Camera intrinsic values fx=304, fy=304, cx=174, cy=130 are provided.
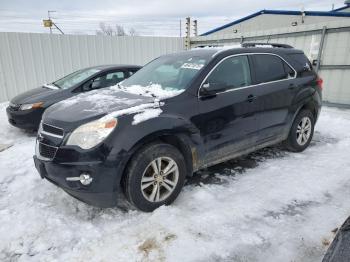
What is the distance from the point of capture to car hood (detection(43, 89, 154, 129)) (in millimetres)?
3059

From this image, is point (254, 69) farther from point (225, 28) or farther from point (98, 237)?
point (225, 28)

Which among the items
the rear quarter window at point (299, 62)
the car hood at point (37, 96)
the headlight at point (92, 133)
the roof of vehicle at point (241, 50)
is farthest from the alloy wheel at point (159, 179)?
the car hood at point (37, 96)

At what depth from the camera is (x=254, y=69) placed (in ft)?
13.9

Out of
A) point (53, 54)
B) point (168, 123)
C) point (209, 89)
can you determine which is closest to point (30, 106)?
point (168, 123)

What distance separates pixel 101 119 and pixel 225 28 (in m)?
16.1

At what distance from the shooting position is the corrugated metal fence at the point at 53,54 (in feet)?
33.0

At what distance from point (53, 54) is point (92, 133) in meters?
8.95

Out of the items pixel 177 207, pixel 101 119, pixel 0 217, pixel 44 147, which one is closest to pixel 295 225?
pixel 177 207

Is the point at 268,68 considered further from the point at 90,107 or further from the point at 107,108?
the point at 90,107

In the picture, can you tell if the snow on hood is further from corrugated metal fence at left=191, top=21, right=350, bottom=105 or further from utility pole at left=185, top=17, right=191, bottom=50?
utility pole at left=185, top=17, right=191, bottom=50

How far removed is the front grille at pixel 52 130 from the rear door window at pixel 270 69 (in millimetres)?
2654

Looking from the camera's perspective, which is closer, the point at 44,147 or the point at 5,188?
the point at 44,147

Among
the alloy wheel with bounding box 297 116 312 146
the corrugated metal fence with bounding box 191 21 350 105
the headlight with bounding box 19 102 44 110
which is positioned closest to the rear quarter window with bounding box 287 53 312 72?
the alloy wheel with bounding box 297 116 312 146

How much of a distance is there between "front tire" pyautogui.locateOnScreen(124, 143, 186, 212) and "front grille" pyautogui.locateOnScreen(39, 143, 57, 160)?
2.52ft
